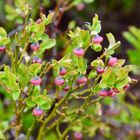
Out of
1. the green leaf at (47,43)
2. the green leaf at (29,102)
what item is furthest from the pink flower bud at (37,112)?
the green leaf at (47,43)

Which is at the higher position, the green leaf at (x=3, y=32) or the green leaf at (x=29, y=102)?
the green leaf at (x=3, y=32)

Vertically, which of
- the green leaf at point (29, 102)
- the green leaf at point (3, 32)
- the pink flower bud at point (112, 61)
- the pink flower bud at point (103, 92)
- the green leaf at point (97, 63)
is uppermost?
the green leaf at point (3, 32)

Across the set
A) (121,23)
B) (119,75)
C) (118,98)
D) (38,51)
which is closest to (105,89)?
(119,75)

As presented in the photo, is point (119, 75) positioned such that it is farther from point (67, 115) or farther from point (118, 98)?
point (118, 98)

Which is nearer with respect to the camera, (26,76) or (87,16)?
(26,76)

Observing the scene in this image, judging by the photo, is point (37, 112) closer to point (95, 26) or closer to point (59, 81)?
point (59, 81)

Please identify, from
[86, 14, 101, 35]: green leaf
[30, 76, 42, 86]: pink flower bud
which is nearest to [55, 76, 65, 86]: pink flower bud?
[30, 76, 42, 86]: pink flower bud

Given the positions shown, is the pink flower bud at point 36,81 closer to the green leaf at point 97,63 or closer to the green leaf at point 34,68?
the green leaf at point 34,68

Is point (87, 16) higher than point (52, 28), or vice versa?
point (52, 28)

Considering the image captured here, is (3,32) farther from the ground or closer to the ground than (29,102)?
farther from the ground

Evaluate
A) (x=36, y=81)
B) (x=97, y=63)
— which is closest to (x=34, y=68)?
(x=36, y=81)

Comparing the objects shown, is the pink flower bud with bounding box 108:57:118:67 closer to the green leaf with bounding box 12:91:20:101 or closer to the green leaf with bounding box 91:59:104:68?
the green leaf with bounding box 91:59:104:68
